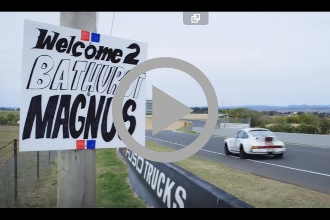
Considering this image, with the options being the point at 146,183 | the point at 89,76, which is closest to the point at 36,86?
the point at 89,76

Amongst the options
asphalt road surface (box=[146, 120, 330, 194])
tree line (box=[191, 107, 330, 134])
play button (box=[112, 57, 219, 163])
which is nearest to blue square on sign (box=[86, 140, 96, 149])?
play button (box=[112, 57, 219, 163])

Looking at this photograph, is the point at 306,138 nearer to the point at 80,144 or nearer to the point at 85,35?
the point at 80,144

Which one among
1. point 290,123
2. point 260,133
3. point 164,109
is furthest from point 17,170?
point 290,123

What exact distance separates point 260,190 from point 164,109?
4.39 m

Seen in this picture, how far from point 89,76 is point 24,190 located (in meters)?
4.45

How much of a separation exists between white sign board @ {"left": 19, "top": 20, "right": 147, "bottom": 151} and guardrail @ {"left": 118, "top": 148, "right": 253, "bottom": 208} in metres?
0.95

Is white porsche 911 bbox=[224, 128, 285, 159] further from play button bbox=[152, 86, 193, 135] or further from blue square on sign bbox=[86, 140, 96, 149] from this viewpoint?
blue square on sign bbox=[86, 140, 96, 149]

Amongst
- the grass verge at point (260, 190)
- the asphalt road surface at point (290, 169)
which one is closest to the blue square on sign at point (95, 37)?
the grass verge at point (260, 190)

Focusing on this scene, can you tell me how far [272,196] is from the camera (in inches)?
264

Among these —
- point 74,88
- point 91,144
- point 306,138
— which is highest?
point 74,88

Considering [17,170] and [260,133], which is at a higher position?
[260,133]

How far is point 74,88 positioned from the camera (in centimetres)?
324

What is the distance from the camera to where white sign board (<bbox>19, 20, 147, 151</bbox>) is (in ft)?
10.1

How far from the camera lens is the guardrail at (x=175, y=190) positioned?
3.53 metres
